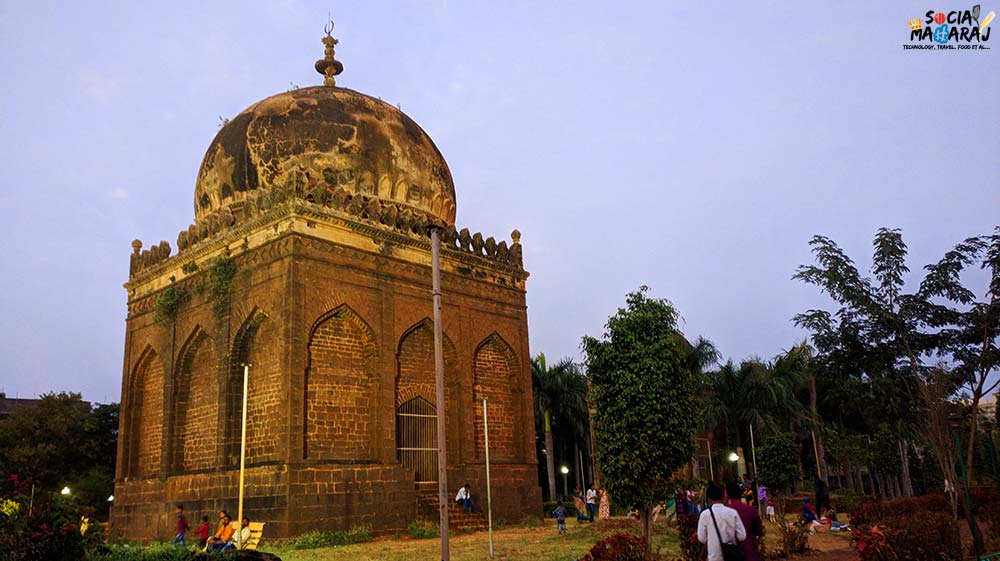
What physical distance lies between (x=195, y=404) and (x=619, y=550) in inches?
522

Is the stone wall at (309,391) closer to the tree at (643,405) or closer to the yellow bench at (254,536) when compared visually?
the yellow bench at (254,536)

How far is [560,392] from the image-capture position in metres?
36.1

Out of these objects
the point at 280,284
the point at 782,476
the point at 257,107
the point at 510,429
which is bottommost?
the point at 782,476

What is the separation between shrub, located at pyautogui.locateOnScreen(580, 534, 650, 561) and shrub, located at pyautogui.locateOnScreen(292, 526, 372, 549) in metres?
7.59

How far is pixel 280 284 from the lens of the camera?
55.4 feet

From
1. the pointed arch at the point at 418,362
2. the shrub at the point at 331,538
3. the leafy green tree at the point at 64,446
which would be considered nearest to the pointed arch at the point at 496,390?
the pointed arch at the point at 418,362

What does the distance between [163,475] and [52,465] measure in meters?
19.4

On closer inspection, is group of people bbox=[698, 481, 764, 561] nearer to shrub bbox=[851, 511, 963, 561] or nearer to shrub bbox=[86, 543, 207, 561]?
shrub bbox=[851, 511, 963, 561]

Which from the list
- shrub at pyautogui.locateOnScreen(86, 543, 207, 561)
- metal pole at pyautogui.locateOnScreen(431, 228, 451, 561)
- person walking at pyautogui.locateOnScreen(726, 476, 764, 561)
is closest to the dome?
metal pole at pyautogui.locateOnScreen(431, 228, 451, 561)

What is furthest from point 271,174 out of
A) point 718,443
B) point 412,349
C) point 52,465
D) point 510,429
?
Result: point 718,443

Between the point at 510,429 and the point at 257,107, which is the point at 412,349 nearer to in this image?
the point at 510,429

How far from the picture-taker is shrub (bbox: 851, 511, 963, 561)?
339 inches

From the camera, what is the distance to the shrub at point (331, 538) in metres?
15.0

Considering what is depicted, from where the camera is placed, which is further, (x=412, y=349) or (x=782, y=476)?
(x=782, y=476)
